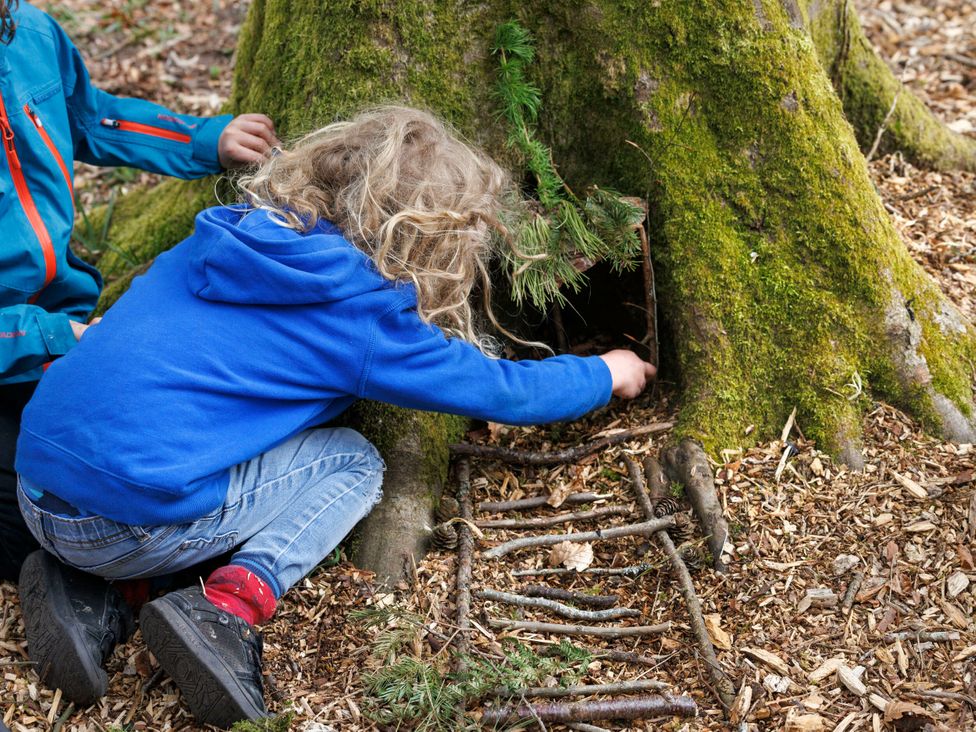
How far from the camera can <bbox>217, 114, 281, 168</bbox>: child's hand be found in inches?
129

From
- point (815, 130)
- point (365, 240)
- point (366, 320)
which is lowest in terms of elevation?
point (366, 320)

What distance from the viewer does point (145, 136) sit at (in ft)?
11.0

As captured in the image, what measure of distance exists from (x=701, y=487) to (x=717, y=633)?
1.73 feet

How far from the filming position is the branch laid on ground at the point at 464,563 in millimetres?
2551

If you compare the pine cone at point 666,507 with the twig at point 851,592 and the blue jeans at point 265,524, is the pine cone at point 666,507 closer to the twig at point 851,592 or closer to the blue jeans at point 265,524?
the twig at point 851,592

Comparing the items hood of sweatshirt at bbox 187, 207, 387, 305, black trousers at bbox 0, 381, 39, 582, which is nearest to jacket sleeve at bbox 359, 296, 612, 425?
hood of sweatshirt at bbox 187, 207, 387, 305

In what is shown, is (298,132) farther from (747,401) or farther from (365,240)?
(747,401)

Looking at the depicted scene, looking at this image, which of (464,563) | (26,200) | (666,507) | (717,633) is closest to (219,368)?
(464,563)

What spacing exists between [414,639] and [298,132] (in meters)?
1.86

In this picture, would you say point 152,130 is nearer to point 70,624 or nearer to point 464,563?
point 70,624

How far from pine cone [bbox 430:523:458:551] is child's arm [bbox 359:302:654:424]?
483 millimetres

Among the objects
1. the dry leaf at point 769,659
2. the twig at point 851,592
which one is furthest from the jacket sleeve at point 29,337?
the twig at point 851,592

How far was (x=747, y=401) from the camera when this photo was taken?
3.12 m

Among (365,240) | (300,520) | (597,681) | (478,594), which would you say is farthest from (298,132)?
(597,681)
